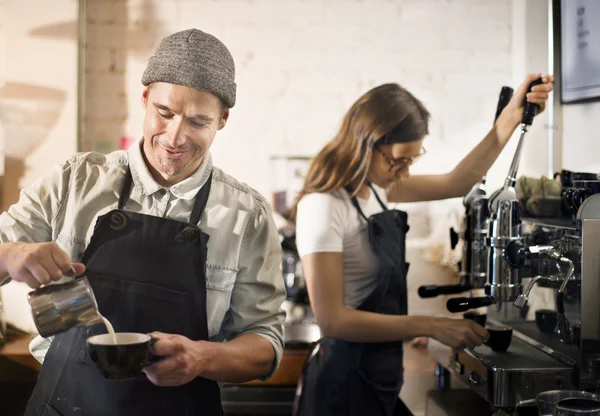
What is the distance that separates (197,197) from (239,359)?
0.34 meters

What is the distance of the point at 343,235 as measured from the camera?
170 cm

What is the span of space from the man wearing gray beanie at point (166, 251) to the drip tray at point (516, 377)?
450mm

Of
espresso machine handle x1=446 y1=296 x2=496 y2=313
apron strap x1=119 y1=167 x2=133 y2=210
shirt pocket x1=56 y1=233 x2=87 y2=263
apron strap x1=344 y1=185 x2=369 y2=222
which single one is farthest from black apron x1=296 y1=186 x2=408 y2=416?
shirt pocket x1=56 y1=233 x2=87 y2=263

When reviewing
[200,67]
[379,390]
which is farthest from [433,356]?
[200,67]

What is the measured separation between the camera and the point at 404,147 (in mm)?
1780

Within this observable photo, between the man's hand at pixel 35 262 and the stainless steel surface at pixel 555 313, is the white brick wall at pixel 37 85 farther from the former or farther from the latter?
the stainless steel surface at pixel 555 313

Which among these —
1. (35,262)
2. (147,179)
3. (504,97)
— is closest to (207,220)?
(147,179)

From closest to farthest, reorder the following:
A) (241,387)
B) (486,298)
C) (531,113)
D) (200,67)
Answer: (200,67) → (486,298) → (531,113) → (241,387)

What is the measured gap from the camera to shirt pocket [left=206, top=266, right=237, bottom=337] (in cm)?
142

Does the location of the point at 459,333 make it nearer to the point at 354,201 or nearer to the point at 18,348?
the point at 354,201

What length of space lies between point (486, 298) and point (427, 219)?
33cm

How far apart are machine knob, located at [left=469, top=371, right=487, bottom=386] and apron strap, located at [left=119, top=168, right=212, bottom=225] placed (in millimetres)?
697

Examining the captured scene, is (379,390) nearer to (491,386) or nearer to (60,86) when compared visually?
(491,386)

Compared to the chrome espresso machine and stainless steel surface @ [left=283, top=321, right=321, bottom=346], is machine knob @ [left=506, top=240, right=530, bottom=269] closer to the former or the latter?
the chrome espresso machine
